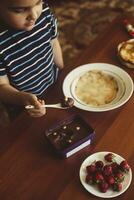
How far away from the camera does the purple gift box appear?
3.29 feet

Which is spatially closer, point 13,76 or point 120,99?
point 120,99

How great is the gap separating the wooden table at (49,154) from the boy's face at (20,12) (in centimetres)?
25

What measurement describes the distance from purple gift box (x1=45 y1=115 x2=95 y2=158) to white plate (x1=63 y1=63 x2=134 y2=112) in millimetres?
75

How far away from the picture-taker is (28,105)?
107 centimetres

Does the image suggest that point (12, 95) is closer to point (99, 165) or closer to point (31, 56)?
point (31, 56)

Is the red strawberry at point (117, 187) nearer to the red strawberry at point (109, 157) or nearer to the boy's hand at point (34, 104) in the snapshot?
the red strawberry at point (109, 157)

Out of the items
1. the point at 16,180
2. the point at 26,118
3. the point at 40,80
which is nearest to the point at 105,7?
the point at 40,80

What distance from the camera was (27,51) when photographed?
127 cm

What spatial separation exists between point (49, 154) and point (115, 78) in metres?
0.37

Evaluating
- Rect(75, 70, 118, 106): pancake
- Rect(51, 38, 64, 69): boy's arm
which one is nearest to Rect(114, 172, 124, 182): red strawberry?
Answer: Rect(75, 70, 118, 106): pancake

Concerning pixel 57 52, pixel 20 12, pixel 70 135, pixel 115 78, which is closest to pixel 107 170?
pixel 70 135

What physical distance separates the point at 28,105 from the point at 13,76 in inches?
9.2

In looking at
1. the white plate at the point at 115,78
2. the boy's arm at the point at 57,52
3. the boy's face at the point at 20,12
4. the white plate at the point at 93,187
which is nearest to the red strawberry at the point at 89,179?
the white plate at the point at 93,187

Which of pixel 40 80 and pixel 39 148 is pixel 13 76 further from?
pixel 39 148
